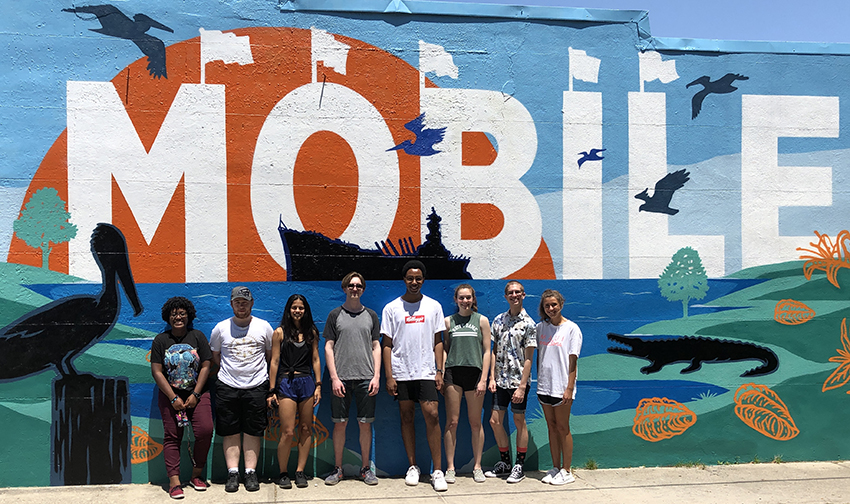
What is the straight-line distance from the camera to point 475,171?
6.80 m

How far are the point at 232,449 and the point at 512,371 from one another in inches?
108

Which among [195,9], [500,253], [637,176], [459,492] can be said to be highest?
[195,9]

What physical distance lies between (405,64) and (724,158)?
3576 millimetres

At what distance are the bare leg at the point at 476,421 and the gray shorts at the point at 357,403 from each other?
3.10ft

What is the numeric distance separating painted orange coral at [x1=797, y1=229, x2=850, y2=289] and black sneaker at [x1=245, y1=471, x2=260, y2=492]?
6.10 m

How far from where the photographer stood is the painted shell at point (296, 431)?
6.39 metres

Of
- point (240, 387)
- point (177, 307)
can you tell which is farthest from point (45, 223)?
point (240, 387)

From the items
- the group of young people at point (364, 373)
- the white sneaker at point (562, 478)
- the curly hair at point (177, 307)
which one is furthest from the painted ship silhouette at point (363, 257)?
the white sneaker at point (562, 478)

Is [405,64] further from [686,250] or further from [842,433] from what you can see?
[842,433]

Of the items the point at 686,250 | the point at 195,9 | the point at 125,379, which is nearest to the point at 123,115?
the point at 195,9

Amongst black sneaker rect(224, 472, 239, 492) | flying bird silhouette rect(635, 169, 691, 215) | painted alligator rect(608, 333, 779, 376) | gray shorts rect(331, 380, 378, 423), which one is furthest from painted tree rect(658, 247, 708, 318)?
black sneaker rect(224, 472, 239, 492)

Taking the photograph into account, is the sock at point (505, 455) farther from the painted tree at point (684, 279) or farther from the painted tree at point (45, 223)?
the painted tree at point (45, 223)

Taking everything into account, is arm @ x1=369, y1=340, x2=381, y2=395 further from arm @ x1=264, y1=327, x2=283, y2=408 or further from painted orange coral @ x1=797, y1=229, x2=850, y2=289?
painted orange coral @ x1=797, y1=229, x2=850, y2=289

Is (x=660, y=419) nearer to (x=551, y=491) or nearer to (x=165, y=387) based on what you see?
(x=551, y=491)
